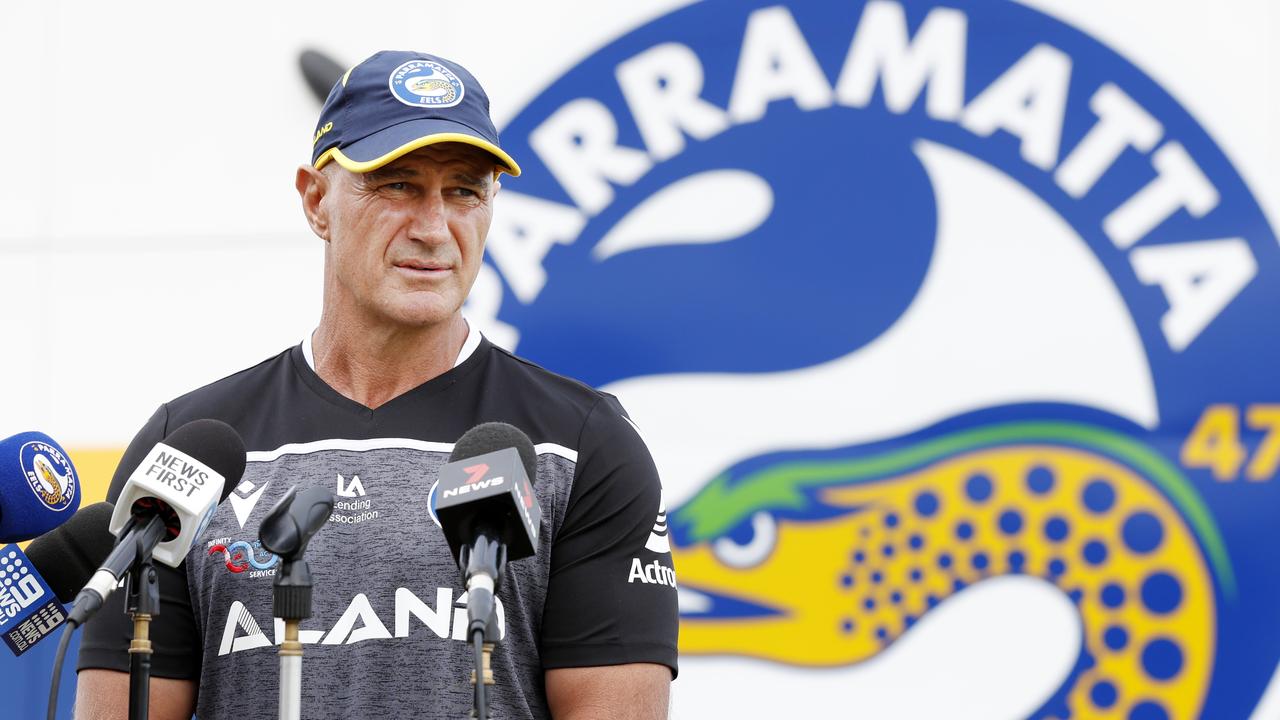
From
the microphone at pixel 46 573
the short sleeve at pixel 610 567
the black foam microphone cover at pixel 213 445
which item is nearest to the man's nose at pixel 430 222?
the short sleeve at pixel 610 567

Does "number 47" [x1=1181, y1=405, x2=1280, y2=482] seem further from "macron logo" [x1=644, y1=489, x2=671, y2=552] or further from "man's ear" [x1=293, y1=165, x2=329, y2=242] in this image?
"man's ear" [x1=293, y1=165, x2=329, y2=242]

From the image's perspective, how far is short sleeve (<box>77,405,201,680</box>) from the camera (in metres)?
2.03

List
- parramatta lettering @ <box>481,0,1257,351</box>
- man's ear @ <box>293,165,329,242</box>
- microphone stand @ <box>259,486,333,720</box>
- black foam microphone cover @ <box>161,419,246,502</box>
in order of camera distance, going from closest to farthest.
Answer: microphone stand @ <box>259,486,333,720</box>
black foam microphone cover @ <box>161,419,246,502</box>
man's ear @ <box>293,165,329,242</box>
parramatta lettering @ <box>481,0,1257,351</box>

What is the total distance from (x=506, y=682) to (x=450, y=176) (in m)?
0.69

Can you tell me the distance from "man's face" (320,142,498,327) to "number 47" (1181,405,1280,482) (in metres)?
1.69

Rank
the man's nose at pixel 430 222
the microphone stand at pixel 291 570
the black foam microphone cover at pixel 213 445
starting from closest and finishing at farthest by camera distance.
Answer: the microphone stand at pixel 291 570 < the black foam microphone cover at pixel 213 445 < the man's nose at pixel 430 222

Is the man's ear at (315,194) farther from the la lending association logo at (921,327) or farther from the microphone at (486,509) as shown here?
the la lending association logo at (921,327)

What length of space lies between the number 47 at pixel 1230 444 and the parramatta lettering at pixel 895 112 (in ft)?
0.58

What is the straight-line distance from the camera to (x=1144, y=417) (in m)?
3.13

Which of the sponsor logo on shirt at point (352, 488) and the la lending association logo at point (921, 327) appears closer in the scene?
the sponsor logo on shirt at point (352, 488)

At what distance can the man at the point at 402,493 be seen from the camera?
1.97 metres

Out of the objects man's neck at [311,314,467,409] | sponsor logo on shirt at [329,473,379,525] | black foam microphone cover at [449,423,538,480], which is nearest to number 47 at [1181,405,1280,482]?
man's neck at [311,314,467,409]

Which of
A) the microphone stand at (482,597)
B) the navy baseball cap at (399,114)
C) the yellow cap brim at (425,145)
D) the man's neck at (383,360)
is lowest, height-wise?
the microphone stand at (482,597)

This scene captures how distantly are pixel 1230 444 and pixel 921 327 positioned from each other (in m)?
0.66
